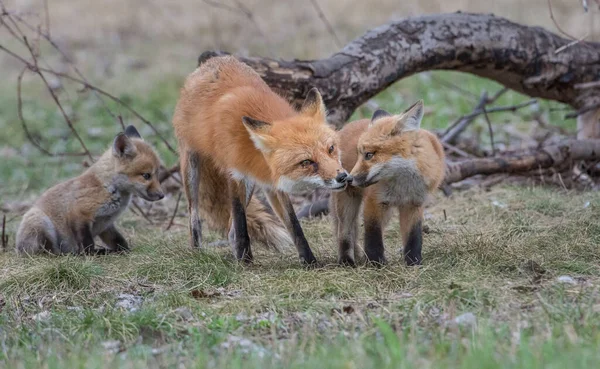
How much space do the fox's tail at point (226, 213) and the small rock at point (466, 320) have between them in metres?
2.76

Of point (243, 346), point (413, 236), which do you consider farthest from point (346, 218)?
point (243, 346)

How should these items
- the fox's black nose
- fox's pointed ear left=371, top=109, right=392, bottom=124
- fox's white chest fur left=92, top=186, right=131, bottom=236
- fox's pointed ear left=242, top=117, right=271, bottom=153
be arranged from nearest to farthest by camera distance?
the fox's black nose, fox's pointed ear left=242, top=117, right=271, bottom=153, fox's pointed ear left=371, top=109, right=392, bottom=124, fox's white chest fur left=92, top=186, right=131, bottom=236

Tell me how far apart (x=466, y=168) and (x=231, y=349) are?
15.7ft

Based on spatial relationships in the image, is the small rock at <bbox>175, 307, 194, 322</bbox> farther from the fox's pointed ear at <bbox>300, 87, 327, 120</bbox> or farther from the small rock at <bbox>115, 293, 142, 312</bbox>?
the fox's pointed ear at <bbox>300, 87, 327, 120</bbox>

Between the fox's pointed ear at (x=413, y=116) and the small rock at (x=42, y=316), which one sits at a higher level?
the fox's pointed ear at (x=413, y=116)

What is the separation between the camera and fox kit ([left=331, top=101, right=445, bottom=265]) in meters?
5.41

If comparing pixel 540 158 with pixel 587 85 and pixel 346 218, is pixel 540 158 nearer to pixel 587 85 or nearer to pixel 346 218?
pixel 587 85

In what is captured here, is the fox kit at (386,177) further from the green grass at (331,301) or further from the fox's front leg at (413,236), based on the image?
the green grass at (331,301)

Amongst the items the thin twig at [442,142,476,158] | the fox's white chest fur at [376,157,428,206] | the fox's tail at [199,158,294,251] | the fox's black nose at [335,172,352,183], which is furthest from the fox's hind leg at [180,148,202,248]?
the thin twig at [442,142,476,158]

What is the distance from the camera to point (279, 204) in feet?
20.0

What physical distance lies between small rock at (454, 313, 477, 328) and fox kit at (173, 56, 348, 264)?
4.26 ft

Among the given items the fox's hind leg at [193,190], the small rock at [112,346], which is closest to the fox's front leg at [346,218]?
the fox's hind leg at [193,190]

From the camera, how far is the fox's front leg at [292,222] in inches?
234

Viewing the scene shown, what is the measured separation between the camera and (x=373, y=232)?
A: 5.74m
